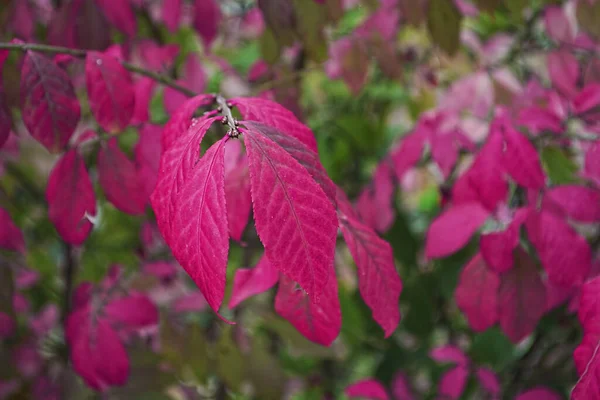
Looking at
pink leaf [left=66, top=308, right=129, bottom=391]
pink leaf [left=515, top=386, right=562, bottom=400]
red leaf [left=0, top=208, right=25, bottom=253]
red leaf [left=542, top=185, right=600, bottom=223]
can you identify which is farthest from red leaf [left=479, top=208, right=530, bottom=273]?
red leaf [left=0, top=208, right=25, bottom=253]

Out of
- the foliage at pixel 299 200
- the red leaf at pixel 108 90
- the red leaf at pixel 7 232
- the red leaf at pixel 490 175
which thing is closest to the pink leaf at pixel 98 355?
the foliage at pixel 299 200

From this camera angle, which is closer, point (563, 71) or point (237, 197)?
point (237, 197)

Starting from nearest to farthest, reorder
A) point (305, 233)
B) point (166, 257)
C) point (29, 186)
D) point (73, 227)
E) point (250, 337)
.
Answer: point (305, 233), point (73, 227), point (250, 337), point (166, 257), point (29, 186)

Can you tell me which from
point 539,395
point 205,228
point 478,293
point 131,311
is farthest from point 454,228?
point 131,311

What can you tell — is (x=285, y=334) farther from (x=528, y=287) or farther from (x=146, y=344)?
(x=528, y=287)

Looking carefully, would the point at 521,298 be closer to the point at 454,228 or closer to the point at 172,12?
the point at 454,228

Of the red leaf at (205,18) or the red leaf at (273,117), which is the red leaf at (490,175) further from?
the red leaf at (205,18)

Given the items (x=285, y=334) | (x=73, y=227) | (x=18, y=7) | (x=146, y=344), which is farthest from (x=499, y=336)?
(x=18, y=7)

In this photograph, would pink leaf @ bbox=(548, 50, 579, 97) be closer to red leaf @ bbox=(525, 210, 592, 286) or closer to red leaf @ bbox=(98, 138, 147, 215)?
red leaf @ bbox=(525, 210, 592, 286)
